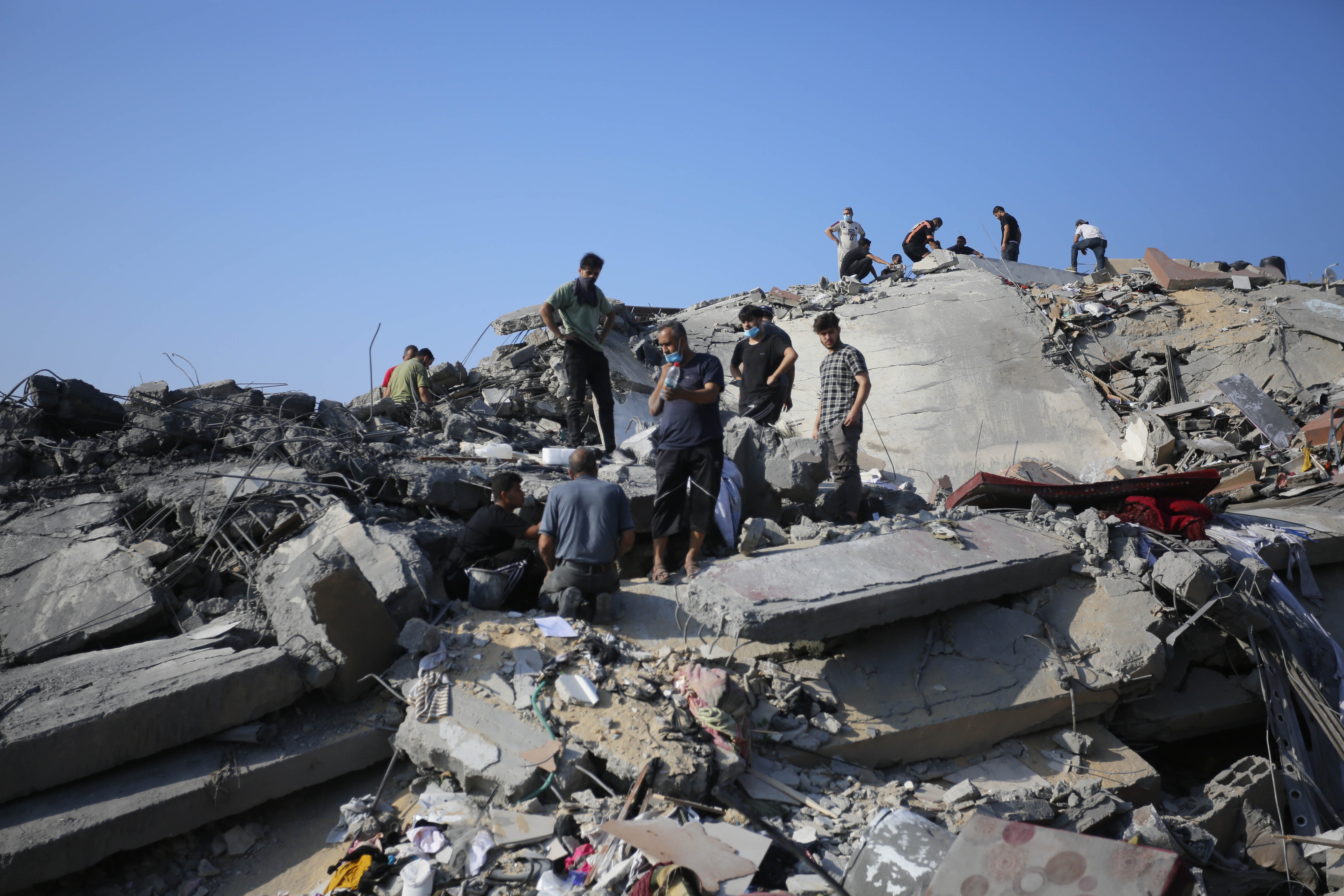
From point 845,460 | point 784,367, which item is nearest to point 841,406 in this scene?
point 845,460

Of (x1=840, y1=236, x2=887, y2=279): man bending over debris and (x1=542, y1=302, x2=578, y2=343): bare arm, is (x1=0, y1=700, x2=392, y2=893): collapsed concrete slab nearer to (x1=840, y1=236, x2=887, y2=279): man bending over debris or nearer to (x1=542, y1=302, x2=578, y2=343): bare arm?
(x1=542, y1=302, x2=578, y2=343): bare arm

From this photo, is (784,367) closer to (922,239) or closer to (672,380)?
(672,380)

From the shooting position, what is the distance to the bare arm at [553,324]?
6.38 m

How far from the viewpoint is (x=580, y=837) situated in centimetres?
348

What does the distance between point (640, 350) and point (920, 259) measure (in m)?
6.06

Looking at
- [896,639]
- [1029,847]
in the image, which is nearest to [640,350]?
[896,639]

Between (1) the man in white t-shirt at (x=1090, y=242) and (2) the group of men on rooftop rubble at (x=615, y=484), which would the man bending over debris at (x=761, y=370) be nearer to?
(2) the group of men on rooftop rubble at (x=615, y=484)

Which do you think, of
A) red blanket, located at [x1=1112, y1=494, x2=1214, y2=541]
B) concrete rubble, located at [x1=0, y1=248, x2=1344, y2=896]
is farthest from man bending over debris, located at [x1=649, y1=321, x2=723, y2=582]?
red blanket, located at [x1=1112, y1=494, x2=1214, y2=541]

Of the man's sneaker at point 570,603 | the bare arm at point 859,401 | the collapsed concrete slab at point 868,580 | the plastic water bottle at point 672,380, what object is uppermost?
the plastic water bottle at point 672,380

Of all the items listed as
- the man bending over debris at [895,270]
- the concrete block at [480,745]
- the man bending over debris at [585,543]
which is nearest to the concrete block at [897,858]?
the concrete block at [480,745]

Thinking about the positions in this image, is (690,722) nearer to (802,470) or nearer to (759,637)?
(759,637)

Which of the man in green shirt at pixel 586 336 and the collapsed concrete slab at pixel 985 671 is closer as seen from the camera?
the collapsed concrete slab at pixel 985 671

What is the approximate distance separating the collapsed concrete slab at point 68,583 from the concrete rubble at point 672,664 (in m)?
0.02

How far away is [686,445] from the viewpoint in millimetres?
5180
